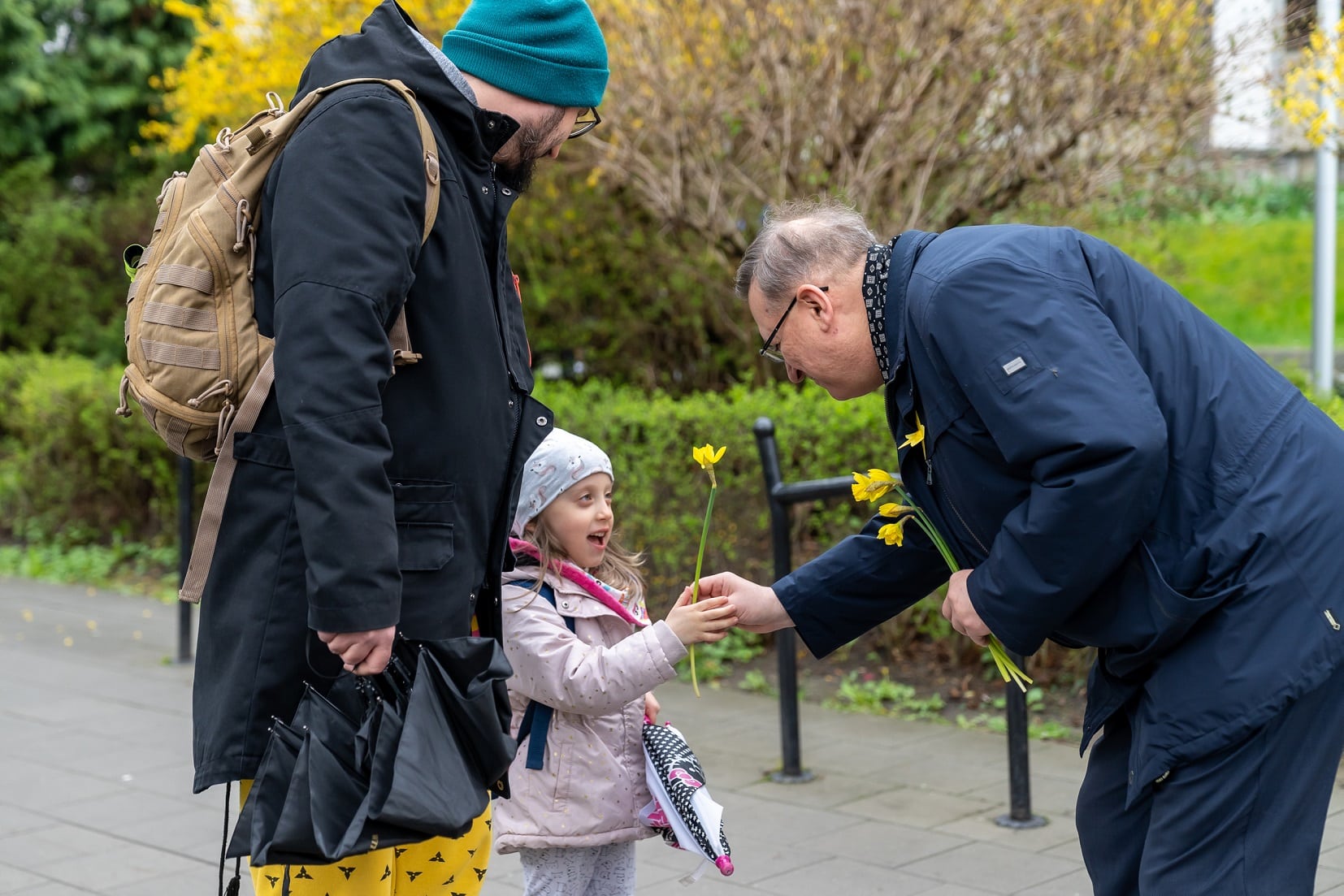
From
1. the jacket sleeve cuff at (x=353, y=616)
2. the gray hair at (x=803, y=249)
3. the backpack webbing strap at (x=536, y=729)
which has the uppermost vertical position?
the gray hair at (x=803, y=249)

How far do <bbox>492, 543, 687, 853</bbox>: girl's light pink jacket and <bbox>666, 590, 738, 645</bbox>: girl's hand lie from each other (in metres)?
0.02

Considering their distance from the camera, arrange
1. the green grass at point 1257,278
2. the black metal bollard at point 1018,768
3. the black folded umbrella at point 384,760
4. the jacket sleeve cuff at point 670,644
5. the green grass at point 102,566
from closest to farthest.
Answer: the black folded umbrella at point 384,760 → the jacket sleeve cuff at point 670,644 → the black metal bollard at point 1018,768 → the green grass at point 102,566 → the green grass at point 1257,278

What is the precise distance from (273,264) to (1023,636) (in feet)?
4.48

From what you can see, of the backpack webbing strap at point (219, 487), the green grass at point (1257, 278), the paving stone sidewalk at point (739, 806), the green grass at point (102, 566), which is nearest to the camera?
the backpack webbing strap at point (219, 487)

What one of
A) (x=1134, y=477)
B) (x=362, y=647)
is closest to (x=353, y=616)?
Result: (x=362, y=647)

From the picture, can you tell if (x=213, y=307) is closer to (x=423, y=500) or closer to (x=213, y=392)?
(x=213, y=392)

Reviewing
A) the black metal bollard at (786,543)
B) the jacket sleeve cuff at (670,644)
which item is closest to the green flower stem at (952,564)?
the jacket sleeve cuff at (670,644)

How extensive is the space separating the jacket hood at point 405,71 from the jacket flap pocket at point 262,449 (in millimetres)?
626

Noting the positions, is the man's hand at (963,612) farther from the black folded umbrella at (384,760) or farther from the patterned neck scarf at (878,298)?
the black folded umbrella at (384,760)

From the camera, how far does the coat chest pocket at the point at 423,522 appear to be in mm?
2465

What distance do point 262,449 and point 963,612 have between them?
1.20 metres

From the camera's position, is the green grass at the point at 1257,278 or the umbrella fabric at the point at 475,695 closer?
the umbrella fabric at the point at 475,695

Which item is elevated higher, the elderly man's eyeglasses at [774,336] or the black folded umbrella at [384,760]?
the elderly man's eyeglasses at [774,336]

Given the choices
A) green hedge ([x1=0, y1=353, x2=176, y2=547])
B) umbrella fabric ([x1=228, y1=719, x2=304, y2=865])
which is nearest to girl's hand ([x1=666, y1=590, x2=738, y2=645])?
umbrella fabric ([x1=228, y1=719, x2=304, y2=865])
